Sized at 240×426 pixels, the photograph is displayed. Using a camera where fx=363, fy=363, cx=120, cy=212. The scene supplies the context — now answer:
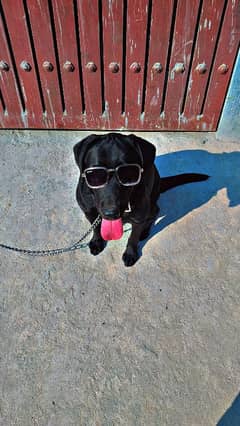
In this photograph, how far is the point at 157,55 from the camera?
2.65 meters

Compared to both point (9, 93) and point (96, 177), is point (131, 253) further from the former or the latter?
point (9, 93)

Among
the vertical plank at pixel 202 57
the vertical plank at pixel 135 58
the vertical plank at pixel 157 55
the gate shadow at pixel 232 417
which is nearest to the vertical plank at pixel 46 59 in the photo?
the vertical plank at pixel 135 58

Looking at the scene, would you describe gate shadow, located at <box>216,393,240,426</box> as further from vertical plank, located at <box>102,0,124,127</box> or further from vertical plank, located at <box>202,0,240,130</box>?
vertical plank, located at <box>102,0,124,127</box>

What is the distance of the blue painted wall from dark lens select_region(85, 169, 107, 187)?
1542 millimetres

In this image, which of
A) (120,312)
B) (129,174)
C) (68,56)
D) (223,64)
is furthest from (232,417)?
(68,56)

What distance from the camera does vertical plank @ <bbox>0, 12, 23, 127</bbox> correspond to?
8.65 ft

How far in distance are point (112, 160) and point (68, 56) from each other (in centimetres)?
129

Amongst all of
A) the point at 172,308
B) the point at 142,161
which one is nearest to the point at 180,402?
the point at 172,308

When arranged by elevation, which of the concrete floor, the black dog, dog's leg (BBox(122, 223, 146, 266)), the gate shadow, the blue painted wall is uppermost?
the black dog

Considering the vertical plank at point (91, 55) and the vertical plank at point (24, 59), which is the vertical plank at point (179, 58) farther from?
the vertical plank at point (24, 59)

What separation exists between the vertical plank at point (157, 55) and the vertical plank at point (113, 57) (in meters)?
0.22

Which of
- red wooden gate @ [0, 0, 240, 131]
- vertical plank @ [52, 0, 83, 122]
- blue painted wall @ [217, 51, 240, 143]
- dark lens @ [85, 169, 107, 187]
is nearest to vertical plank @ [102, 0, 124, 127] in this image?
red wooden gate @ [0, 0, 240, 131]

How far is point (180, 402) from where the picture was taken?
193 centimetres

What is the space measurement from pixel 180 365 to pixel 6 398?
959mm
